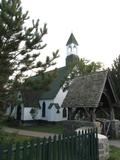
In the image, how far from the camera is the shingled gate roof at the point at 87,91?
1905 centimetres

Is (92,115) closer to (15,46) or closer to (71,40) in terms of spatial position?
(15,46)

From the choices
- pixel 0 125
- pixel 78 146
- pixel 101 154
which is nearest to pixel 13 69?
pixel 0 125

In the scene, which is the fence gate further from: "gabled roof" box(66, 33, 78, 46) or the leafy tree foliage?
"gabled roof" box(66, 33, 78, 46)

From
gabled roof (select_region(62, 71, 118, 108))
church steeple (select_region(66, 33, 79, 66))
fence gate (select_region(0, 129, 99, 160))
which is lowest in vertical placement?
fence gate (select_region(0, 129, 99, 160))

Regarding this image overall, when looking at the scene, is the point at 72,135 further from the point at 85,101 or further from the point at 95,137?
the point at 85,101

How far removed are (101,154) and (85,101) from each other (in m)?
9.39

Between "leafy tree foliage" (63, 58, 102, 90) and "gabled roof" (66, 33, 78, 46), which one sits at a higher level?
"gabled roof" (66, 33, 78, 46)

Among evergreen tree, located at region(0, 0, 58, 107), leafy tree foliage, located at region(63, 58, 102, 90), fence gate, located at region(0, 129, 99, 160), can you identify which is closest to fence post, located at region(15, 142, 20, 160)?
fence gate, located at region(0, 129, 99, 160)

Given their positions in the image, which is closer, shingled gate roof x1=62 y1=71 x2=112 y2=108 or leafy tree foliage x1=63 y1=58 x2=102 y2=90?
shingled gate roof x1=62 y1=71 x2=112 y2=108

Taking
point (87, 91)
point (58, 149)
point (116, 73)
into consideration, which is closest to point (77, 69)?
point (116, 73)

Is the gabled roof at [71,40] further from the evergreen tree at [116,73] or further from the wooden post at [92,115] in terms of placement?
the wooden post at [92,115]

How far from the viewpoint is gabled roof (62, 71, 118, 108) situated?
1904cm

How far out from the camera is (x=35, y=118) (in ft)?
129

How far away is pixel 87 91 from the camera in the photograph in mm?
20312
